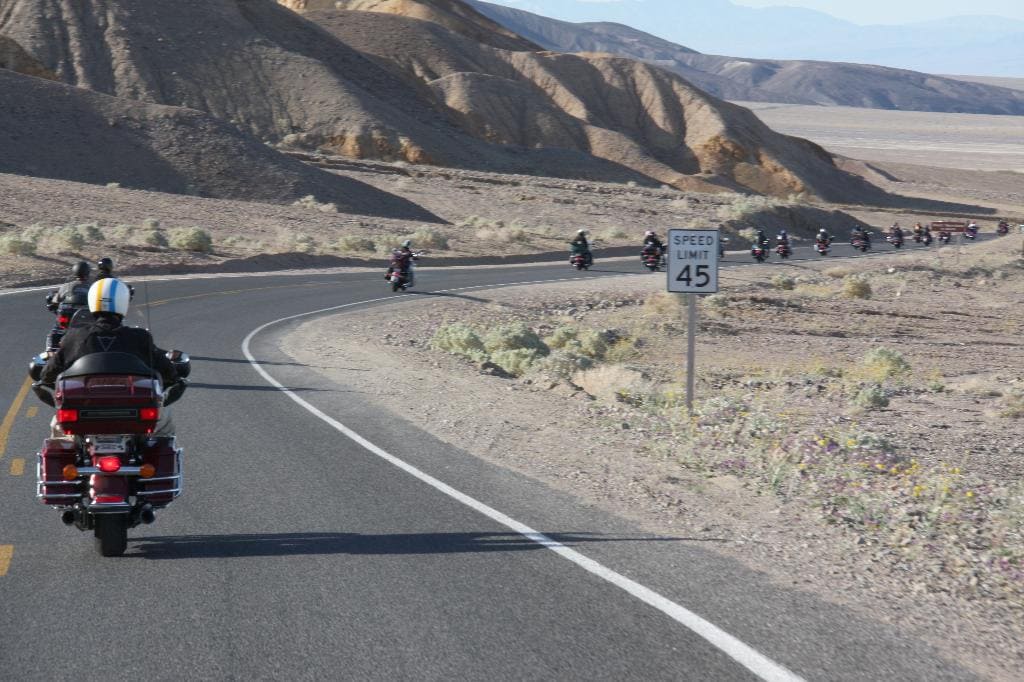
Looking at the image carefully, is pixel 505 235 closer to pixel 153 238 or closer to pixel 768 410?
pixel 153 238

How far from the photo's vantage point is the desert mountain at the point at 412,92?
291ft

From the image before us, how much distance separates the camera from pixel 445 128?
331 feet

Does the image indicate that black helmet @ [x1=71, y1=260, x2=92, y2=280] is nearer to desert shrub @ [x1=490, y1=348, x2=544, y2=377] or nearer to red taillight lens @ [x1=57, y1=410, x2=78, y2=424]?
red taillight lens @ [x1=57, y1=410, x2=78, y2=424]

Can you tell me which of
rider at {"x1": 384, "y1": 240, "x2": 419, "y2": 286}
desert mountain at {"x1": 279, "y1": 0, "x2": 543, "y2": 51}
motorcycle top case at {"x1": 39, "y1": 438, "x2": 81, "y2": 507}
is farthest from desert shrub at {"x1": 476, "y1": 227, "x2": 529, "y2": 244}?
desert mountain at {"x1": 279, "y1": 0, "x2": 543, "y2": 51}

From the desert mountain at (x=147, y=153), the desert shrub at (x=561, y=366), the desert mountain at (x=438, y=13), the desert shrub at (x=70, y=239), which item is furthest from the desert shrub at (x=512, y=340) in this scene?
the desert mountain at (x=438, y=13)

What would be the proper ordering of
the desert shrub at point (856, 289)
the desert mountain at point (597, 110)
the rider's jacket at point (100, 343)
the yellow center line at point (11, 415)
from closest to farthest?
the rider's jacket at point (100, 343) → the yellow center line at point (11, 415) → the desert shrub at point (856, 289) → the desert mountain at point (597, 110)

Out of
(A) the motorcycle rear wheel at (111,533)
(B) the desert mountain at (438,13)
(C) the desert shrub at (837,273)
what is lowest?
(C) the desert shrub at (837,273)

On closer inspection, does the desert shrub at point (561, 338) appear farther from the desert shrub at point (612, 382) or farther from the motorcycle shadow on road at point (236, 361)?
the motorcycle shadow on road at point (236, 361)

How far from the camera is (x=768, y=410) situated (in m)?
16.1

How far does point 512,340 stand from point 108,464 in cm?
1545

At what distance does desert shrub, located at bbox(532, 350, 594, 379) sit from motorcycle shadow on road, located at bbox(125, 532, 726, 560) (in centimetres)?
1038

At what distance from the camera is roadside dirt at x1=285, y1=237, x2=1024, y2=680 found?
7543 mm

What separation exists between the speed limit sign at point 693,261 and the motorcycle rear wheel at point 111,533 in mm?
7300

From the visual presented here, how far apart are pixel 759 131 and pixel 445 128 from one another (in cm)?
3113
